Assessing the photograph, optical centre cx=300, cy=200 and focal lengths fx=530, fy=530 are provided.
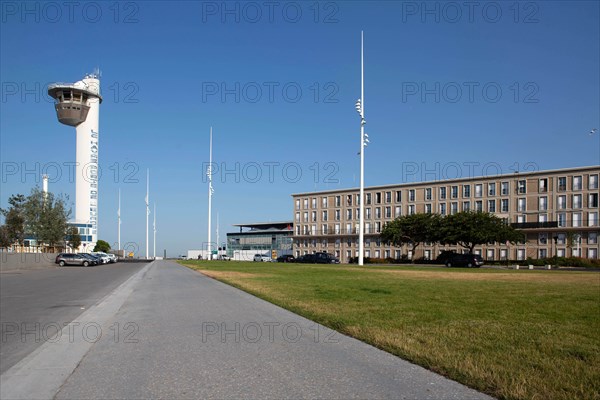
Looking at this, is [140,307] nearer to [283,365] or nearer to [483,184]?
[283,365]

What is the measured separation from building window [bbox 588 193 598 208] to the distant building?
7039 centimetres

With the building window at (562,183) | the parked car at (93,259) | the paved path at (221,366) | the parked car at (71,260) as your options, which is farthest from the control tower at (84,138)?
the paved path at (221,366)

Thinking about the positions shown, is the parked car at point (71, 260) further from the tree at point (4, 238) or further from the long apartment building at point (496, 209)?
the long apartment building at point (496, 209)

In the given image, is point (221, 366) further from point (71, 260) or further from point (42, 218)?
point (42, 218)

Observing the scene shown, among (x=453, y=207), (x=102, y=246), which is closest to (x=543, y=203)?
(x=453, y=207)

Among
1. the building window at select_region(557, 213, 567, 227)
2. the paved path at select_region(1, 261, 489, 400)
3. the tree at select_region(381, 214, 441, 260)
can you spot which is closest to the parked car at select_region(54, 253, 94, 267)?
the tree at select_region(381, 214, 441, 260)

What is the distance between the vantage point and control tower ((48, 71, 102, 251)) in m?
98.9

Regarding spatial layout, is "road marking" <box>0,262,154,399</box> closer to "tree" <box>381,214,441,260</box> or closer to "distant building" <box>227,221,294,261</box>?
"tree" <box>381,214,441,260</box>

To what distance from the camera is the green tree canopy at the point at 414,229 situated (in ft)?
272

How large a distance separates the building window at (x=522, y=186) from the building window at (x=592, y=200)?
10063 millimetres

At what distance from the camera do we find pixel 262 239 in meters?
147

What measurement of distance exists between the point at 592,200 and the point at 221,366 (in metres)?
89.1

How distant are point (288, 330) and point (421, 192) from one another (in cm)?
9684

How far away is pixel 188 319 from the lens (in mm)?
12250
